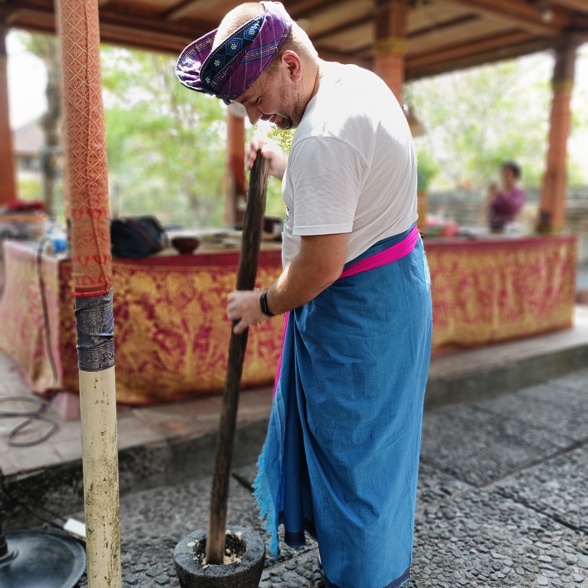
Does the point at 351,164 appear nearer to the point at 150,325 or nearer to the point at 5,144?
the point at 150,325

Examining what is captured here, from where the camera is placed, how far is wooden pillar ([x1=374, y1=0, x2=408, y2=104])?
4.72 m

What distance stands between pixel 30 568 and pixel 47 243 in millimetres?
2010

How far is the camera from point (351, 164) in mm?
1299

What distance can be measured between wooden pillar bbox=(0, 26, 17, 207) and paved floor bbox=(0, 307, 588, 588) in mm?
2339

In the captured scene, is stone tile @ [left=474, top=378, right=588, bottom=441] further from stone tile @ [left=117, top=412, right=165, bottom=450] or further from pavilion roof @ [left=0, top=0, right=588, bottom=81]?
pavilion roof @ [left=0, top=0, right=588, bottom=81]

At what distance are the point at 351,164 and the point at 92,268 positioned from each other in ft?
2.36

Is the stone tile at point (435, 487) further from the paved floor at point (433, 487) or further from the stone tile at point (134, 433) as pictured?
the stone tile at point (134, 433)

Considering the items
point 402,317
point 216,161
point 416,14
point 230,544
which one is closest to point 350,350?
point 402,317

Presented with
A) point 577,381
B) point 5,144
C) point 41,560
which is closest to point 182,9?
point 5,144

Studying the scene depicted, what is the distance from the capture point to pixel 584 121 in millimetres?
16688

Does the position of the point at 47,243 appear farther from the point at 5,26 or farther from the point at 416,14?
the point at 416,14

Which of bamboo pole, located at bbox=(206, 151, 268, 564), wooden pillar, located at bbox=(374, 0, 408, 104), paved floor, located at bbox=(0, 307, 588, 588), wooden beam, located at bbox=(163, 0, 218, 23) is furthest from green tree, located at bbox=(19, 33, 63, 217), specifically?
bamboo pole, located at bbox=(206, 151, 268, 564)

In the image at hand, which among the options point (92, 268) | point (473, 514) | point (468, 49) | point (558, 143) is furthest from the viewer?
point (468, 49)

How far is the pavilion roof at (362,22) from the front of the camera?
4.91 m
